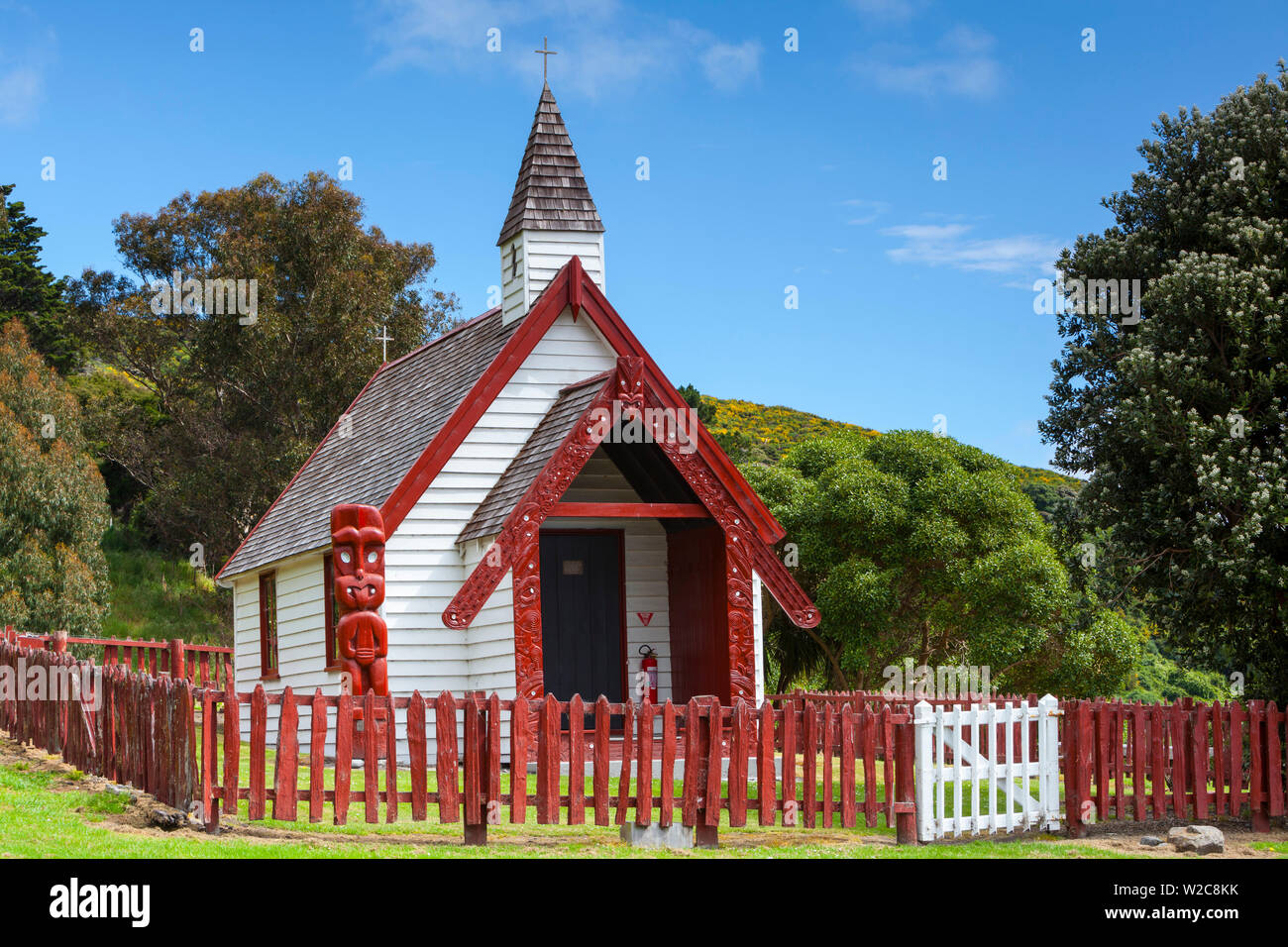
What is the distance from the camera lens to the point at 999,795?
17.3 metres

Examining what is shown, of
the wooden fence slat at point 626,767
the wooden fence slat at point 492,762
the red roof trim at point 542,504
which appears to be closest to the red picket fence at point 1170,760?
the red roof trim at point 542,504

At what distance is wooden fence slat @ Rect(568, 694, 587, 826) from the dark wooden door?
633 centimetres

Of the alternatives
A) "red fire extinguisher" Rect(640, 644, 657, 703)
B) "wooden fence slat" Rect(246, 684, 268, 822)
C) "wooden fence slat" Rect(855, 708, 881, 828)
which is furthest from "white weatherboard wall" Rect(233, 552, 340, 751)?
"wooden fence slat" Rect(855, 708, 881, 828)

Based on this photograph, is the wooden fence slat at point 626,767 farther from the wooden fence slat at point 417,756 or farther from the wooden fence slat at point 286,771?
the wooden fence slat at point 286,771

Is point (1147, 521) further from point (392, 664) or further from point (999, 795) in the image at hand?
point (392, 664)

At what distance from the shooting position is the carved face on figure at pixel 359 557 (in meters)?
15.2

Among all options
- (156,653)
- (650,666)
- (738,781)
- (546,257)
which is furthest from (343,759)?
(156,653)

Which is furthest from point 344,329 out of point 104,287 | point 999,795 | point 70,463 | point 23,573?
point 999,795

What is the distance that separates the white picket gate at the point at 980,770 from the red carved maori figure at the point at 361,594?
618 centimetres

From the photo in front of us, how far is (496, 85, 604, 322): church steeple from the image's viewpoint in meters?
19.0

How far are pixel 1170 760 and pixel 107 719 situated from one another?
495 inches

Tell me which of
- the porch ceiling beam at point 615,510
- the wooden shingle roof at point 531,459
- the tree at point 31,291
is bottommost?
the porch ceiling beam at point 615,510

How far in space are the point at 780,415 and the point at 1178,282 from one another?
186 ft

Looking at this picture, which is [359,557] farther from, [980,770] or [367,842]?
[980,770]
